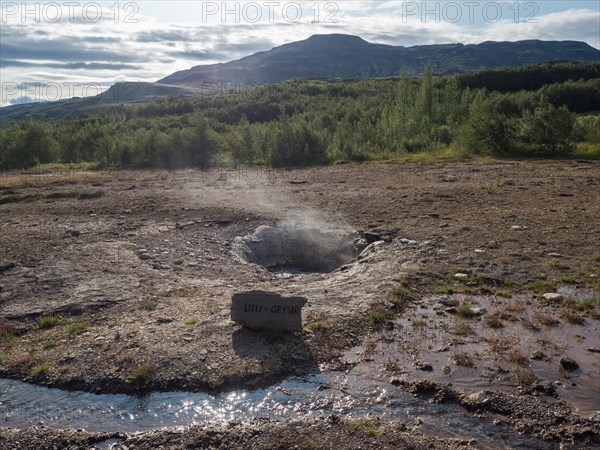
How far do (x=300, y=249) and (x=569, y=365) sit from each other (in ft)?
24.9

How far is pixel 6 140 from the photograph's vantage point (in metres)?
51.9

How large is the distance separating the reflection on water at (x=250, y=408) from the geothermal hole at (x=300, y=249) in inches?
247

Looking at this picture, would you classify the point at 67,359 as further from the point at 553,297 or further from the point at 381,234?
the point at 381,234

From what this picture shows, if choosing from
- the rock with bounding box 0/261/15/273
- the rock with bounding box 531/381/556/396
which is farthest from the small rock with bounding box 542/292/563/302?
the rock with bounding box 0/261/15/273

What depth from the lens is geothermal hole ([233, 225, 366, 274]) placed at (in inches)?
502

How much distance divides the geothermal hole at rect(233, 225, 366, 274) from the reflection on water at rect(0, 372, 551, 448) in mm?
6271

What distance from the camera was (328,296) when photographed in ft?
29.9

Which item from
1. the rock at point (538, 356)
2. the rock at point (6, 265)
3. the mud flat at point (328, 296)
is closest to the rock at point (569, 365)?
the mud flat at point (328, 296)

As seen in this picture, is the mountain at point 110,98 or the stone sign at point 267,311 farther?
the mountain at point 110,98

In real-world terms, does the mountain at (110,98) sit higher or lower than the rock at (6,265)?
higher

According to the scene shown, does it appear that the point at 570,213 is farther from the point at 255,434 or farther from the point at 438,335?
the point at 255,434

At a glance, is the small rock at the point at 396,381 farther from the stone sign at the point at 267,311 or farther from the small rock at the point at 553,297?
the small rock at the point at 553,297

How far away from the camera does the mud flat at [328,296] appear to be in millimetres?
6387

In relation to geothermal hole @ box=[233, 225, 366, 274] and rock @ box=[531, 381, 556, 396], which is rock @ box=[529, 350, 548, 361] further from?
geothermal hole @ box=[233, 225, 366, 274]
